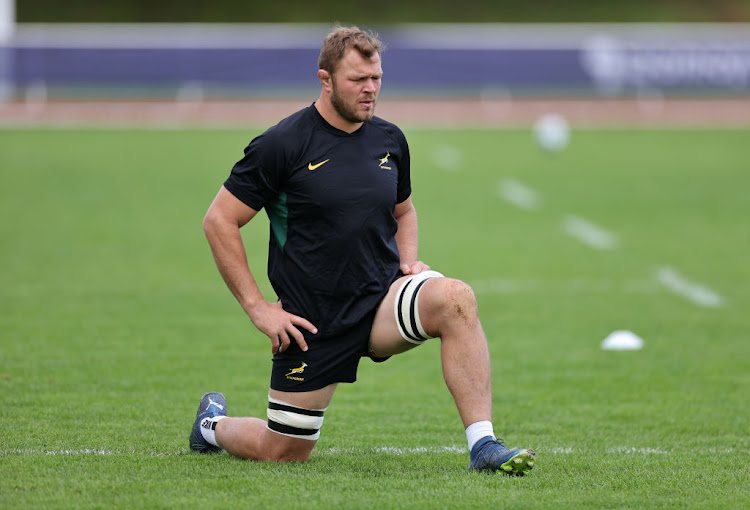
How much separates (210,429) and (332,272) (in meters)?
1.01

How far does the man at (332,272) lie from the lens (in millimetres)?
5230

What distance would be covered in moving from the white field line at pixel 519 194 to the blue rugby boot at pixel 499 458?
11145 millimetres

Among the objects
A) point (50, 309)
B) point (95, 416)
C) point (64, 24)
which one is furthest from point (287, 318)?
point (64, 24)

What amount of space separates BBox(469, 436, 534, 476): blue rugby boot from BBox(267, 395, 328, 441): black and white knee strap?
2.52ft

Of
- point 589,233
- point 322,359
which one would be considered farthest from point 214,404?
point 589,233

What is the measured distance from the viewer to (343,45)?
5.26 metres

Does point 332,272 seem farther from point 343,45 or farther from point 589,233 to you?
point 589,233

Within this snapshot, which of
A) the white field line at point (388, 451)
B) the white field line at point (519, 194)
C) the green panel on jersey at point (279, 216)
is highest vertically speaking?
the green panel on jersey at point (279, 216)

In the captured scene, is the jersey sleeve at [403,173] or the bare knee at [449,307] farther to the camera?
the jersey sleeve at [403,173]

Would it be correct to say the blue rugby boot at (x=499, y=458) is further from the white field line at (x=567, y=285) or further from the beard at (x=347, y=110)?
the white field line at (x=567, y=285)

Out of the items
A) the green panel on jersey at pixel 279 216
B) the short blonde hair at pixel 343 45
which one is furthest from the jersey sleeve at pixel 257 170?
the short blonde hair at pixel 343 45

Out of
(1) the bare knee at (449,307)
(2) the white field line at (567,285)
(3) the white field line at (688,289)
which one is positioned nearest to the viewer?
(1) the bare knee at (449,307)

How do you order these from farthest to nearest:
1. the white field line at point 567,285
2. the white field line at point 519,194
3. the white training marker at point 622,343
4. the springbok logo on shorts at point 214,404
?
the white field line at point 519,194 < the white field line at point 567,285 < the white training marker at point 622,343 < the springbok logo on shorts at point 214,404

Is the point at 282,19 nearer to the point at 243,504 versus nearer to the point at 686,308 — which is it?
the point at 686,308
